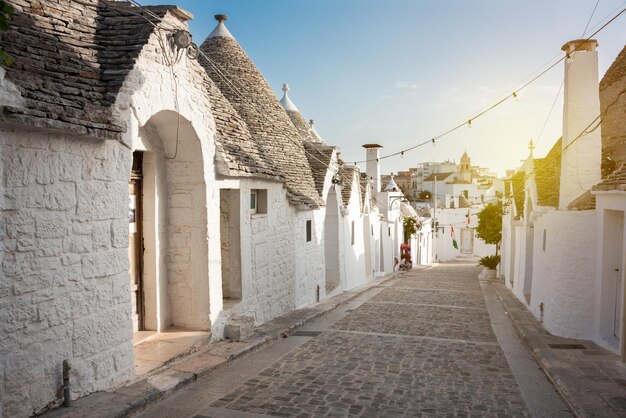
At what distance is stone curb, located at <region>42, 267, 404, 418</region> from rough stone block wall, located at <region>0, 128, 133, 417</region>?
194 mm

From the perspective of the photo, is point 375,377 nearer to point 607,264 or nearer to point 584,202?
point 607,264

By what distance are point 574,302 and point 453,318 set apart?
10.9 feet

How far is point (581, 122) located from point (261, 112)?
24.9 ft

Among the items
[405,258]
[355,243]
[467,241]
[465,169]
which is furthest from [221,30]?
[465,169]

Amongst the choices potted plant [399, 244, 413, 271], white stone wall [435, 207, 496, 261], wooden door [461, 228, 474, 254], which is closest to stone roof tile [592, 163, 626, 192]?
potted plant [399, 244, 413, 271]

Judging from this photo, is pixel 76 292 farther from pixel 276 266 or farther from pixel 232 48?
pixel 232 48

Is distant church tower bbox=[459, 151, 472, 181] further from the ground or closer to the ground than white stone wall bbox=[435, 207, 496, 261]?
further from the ground

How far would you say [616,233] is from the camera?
799 cm

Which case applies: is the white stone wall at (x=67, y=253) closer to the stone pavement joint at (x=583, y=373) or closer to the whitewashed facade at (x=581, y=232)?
the stone pavement joint at (x=583, y=373)

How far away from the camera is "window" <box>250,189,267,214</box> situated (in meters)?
10.1

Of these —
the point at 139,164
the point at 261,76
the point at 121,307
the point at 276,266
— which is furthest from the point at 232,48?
the point at 121,307

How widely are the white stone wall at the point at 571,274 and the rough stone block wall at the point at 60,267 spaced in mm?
7084

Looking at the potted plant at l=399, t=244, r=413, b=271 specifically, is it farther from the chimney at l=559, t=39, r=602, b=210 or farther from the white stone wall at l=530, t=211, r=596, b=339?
the chimney at l=559, t=39, r=602, b=210

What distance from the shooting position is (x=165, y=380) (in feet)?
19.7
